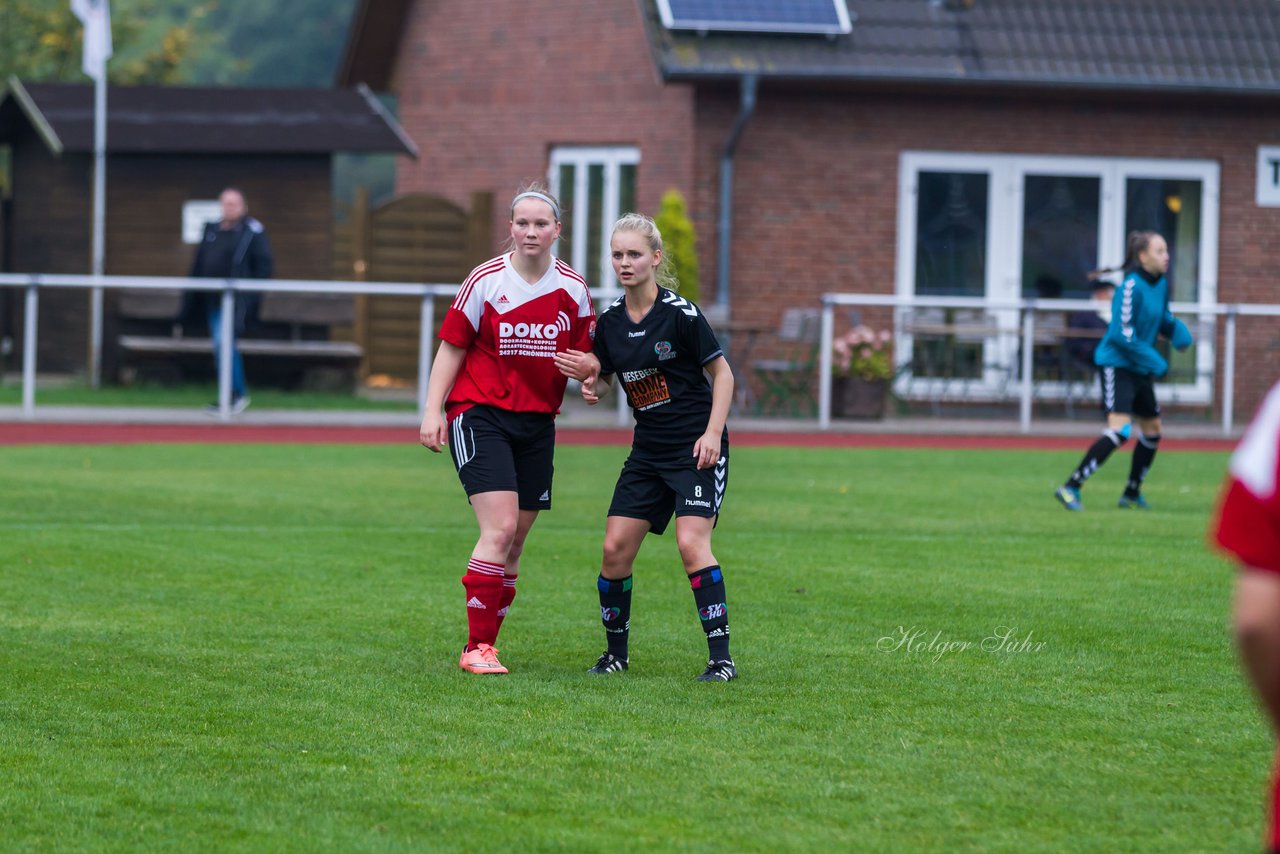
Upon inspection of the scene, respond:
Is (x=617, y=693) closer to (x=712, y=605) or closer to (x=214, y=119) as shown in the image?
(x=712, y=605)

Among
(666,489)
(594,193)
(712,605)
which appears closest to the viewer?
(712,605)

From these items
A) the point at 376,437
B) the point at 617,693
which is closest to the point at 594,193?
the point at 376,437

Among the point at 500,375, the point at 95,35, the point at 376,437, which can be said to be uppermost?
the point at 95,35

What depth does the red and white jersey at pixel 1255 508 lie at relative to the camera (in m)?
2.34

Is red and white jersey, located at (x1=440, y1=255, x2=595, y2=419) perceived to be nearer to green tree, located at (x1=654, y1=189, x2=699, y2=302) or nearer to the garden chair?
the garden chair

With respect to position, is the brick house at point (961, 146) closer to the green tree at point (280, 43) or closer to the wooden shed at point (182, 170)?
the wooden shed at point (182, 170)

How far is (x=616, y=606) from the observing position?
653 cm

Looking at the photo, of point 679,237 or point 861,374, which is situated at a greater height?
point 679,237

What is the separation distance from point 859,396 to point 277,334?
6917 millimetres

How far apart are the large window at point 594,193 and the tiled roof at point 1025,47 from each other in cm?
205

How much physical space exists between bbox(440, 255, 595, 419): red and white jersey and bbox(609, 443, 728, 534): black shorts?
419 mm

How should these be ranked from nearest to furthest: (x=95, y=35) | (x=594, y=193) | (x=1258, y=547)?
1. (x=1258, y=547)
2. (x=95, y=35)
3. (x=594, y=193)

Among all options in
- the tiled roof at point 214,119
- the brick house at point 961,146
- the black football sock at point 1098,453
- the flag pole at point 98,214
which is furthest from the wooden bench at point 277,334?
the black football sock at point 1098,453

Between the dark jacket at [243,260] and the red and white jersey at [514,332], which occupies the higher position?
the dark jacket at [243,260]
